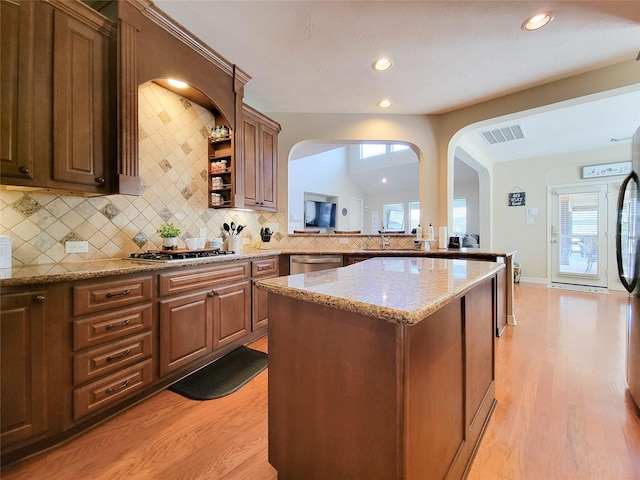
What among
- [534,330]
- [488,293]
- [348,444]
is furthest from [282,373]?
[534,330]

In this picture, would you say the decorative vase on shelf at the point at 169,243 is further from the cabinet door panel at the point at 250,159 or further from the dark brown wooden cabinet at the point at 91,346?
the cabinet door panel at the point at 250,159

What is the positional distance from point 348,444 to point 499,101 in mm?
3827

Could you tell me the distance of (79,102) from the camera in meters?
1.65

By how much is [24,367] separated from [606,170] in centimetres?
791

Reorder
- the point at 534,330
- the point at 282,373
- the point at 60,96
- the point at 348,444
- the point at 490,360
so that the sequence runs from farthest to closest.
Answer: the point at 534,330 < the point at 490,360 < the point at 60,96 < the point at 282,373 < the point at 348,444

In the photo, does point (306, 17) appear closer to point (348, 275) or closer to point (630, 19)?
point (348, 275)

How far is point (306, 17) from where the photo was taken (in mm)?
1977

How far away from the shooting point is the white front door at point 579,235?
5.04 metres

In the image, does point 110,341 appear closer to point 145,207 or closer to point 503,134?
point 145,207

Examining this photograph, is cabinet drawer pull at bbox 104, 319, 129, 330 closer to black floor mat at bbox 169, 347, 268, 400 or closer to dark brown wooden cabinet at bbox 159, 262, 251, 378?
dark brown wooden cabinet at bbox 159, 262, 251, 378

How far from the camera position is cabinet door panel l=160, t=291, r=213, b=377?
6.14ft

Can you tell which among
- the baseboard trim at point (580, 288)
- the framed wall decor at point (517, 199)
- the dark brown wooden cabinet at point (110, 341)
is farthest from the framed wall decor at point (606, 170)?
the dark brown wooden cabinet at point (110, 341)

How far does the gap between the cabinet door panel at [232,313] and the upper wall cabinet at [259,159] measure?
101 cm

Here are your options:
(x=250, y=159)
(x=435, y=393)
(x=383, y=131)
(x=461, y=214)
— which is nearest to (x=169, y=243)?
(x=250, y=159)
